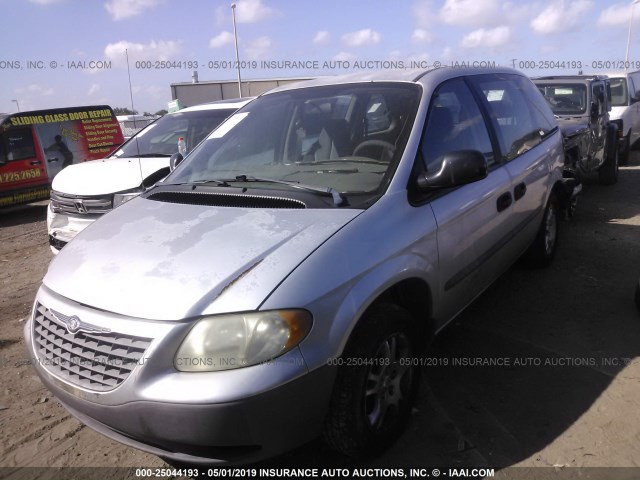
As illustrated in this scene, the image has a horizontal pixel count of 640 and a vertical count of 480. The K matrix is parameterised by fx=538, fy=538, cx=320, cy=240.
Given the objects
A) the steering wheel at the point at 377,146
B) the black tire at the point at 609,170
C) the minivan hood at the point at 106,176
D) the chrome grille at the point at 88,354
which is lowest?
the black tire at the point at 609,170

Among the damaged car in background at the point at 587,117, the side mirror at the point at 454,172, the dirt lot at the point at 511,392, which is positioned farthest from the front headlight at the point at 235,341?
the damaged car in background at the point at 587,117

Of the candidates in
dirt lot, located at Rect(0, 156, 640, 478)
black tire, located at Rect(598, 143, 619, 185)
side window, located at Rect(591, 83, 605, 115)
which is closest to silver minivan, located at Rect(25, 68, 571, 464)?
dirt lot, located at Rect(0, 156, 640, 478)

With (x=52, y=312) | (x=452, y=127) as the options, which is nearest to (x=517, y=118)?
(x=452, y=127)

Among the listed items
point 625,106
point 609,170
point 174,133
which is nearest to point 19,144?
point 174,133

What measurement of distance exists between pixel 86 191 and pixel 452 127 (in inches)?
156

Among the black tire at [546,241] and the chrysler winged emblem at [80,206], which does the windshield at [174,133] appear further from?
the black tire at [546,241]

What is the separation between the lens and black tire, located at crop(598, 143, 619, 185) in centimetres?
923

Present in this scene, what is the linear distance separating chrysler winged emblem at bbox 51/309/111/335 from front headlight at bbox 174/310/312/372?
37 centimetres

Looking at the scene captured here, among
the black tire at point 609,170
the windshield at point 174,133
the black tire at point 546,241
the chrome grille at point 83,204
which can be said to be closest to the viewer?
the black tire at point 546,241

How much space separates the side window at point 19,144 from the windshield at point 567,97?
9157 mm

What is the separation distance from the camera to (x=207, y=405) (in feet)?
6.45

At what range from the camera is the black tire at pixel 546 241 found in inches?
191

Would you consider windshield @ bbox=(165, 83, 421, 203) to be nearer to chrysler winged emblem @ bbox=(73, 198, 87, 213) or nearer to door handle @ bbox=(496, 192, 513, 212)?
door handle @ bbox=(496, 192, 513, 212)

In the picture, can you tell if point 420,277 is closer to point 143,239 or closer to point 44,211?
point 143,239
